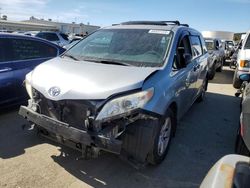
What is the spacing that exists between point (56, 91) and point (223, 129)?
364cm

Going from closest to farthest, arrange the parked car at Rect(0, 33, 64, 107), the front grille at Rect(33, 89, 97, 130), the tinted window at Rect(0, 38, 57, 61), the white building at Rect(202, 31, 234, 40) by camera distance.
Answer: the front grille at Rect(33, 89, 97, 130), the parked car at Rect(0, 33, 64, 107), the tinted window at Rect(0, 38, 57, 61), the white building at Rect(202, 31, 234, 40)

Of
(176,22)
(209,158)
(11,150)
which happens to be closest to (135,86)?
(209,158)

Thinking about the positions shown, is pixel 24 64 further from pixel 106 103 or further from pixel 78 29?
pixel 78 29

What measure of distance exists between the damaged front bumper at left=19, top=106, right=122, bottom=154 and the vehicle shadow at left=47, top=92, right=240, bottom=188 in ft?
2.00

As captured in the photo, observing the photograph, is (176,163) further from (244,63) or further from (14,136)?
(244,63)

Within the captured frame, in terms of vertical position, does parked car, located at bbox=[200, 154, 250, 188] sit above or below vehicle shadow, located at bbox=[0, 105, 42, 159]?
above

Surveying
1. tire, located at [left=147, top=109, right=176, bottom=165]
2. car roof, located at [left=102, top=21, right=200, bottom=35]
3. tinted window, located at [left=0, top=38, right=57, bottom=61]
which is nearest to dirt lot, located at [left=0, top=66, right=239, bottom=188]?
tire, located at [left=147, top=109, right=176, bottom=165]

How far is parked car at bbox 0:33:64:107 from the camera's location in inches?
203

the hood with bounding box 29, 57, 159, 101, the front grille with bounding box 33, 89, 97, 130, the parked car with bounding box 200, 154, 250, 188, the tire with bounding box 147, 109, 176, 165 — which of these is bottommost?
the tire with bounding box 147, 109, 176, 165

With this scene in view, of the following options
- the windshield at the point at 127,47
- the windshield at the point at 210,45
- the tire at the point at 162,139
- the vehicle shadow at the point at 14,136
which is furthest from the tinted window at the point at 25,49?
the windshield at the point at 210,45

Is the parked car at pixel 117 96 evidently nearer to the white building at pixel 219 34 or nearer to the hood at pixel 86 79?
the hood at pixel 86 79

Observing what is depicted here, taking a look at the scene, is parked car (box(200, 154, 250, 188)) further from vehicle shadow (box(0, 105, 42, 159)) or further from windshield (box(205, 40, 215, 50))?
windshield (box(205, 40, 215, 50))

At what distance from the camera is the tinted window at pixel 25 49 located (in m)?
5.29

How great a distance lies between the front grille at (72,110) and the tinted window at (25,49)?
238cm
